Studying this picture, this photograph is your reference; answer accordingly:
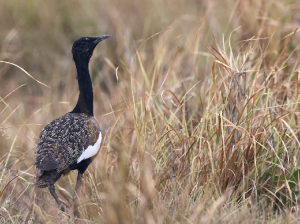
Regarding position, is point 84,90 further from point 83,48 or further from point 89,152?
point 89,152

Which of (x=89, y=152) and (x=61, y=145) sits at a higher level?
(x=61, y=145)

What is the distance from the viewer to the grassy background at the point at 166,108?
2.55 metres

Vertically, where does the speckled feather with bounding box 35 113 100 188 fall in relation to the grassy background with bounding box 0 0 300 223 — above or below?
above

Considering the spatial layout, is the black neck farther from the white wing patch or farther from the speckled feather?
the white wing patch

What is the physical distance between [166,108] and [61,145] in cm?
131

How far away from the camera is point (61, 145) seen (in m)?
2.54

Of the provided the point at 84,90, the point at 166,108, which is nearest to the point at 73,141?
the point at 84,90

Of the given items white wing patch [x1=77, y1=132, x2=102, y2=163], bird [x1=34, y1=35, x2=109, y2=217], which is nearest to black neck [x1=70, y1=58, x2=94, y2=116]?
bird [x1=34, y1=35, x2=109, y2=217]

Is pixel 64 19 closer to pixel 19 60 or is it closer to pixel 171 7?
pixel 19 60

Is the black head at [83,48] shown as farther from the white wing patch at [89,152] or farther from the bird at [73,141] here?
the white wing patch at [89,152]

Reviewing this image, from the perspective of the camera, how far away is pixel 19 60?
6.20 meters

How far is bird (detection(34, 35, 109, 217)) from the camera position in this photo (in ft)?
8.11

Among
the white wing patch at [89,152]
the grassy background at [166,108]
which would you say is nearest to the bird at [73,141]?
the white wing patch at [89,152]

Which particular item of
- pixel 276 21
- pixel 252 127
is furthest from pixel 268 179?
pixel 276 21
